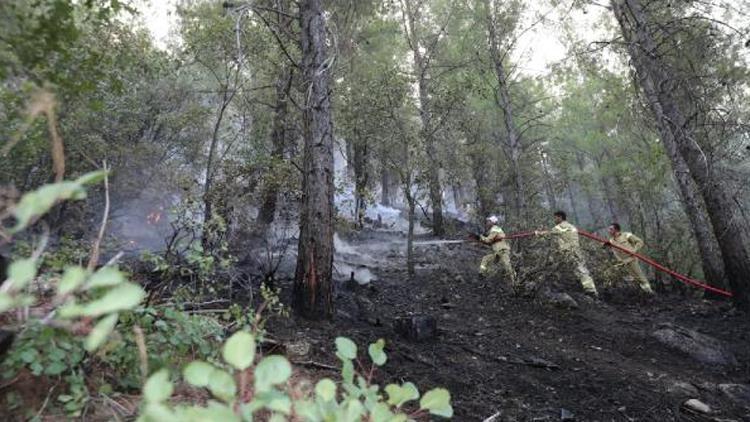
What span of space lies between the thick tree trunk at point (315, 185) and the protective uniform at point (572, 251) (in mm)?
4457

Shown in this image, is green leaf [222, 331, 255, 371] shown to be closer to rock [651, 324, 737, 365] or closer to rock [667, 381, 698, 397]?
rock [667, 381, 698, 397]

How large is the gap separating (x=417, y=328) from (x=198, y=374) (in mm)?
5142

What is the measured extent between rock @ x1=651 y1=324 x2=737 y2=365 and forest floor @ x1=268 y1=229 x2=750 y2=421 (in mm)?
91

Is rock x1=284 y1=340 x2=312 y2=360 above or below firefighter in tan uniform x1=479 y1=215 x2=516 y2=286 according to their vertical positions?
below

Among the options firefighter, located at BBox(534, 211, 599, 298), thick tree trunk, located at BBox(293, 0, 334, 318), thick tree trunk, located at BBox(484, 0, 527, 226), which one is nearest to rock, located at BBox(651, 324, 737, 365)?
firefighter, located at BBox(534, 211, 599, 298)

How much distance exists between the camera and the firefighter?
8594 mm

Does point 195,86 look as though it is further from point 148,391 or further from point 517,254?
point 148,391

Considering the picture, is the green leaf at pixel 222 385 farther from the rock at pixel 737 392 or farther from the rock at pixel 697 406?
the rock at pixel 737 392

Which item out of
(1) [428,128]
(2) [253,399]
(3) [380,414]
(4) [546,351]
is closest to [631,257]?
(4) [546,351]

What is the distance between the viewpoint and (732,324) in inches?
288

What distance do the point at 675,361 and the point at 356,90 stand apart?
10.6 metres

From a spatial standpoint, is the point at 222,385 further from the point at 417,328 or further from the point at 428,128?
the point at 428,128

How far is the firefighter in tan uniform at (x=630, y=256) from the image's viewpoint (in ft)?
31.4

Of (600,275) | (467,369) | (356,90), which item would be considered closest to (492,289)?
(600,275)
